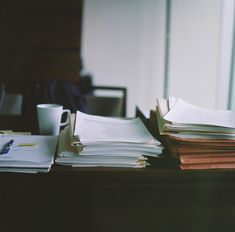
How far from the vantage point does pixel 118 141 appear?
0.74 metres

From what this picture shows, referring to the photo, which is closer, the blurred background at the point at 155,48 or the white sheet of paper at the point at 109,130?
the white sheet of paper at the point at 109,130

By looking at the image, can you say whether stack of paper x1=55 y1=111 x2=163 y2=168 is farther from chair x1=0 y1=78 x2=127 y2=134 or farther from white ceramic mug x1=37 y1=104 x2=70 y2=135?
chair x1=0 y1=78 x2=127 y2=134

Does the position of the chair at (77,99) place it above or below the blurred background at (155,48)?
below

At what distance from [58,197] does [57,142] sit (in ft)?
0.59

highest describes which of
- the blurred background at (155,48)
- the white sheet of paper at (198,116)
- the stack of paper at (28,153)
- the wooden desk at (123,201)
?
the blurred background at (155,48)

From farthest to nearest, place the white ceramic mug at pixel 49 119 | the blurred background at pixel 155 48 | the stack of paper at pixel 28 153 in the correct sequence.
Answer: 1. the blurred background at pixel 155 48
2. the white ceramic mug at pixel 49 119
3. the stack of paper at pixel 28 153

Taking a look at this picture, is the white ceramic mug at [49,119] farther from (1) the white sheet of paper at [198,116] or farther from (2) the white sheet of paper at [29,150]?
(1) the white sheet of paper at [198,116]

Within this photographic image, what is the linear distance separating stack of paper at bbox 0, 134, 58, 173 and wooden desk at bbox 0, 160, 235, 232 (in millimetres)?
31

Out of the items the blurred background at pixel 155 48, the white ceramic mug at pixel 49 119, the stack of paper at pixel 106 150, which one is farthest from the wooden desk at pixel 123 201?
the blurred background at pixel 155 48

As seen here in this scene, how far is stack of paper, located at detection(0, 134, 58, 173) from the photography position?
0.70 meters

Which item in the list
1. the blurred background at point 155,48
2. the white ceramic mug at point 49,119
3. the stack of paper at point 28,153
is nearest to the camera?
the stack of paper at point 28,153

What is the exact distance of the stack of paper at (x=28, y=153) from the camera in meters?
0.70

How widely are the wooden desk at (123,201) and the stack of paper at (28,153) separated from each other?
3 cm

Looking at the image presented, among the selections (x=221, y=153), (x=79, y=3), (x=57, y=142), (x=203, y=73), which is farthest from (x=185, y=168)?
(x=203, y=73)
